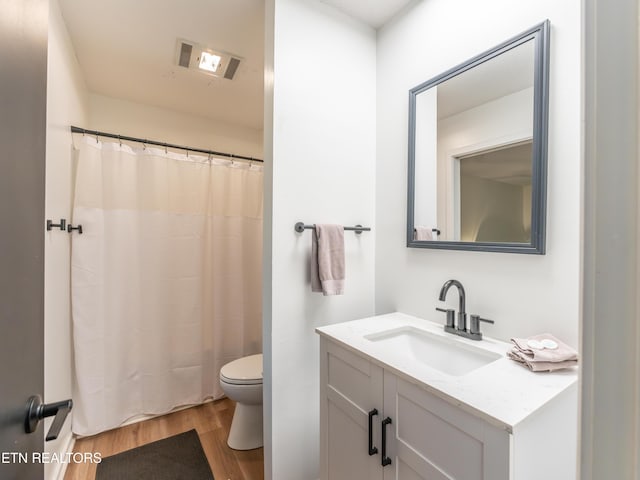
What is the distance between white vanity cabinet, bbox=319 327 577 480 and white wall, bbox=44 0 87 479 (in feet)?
4.57

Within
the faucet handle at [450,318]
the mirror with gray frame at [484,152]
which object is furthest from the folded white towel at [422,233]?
the faucet handle at [450,318]

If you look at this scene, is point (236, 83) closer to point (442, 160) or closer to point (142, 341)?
point (442, 160)

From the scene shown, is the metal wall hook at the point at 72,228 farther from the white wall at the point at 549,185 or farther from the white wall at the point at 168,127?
the white wall at the point at 549,185

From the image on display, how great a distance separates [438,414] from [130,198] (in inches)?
89.2

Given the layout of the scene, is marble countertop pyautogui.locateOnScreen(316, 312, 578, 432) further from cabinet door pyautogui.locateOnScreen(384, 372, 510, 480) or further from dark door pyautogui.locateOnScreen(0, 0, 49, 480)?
dark door pyautogui.locateOnScreen(0, 0, 49, 480)

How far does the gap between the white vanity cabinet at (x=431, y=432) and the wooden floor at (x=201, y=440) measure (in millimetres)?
741

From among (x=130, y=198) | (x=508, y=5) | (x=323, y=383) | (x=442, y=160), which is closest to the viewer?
(x=508, y=5)

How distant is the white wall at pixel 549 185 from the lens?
100cm

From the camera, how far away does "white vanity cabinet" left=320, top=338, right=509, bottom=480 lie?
0.73 m

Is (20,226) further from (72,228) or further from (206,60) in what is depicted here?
(206,60)

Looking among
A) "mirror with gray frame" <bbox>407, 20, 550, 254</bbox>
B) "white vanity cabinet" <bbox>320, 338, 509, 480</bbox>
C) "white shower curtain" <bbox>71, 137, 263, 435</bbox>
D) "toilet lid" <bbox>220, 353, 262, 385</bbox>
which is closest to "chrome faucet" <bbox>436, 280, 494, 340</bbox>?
"mirror with gray frame" <bbox>407, 20, 550, 254</bbox>

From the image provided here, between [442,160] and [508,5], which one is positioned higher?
[508,5]

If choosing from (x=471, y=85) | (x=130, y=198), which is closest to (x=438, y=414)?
(x=471, y=85)

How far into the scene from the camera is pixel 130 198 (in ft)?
6.87
